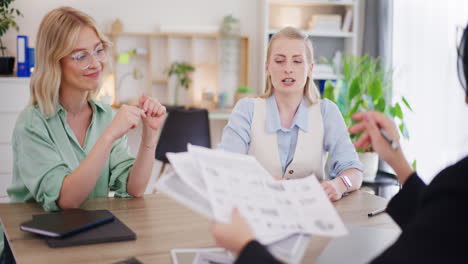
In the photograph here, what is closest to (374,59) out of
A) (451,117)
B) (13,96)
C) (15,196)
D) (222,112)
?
(451,117)

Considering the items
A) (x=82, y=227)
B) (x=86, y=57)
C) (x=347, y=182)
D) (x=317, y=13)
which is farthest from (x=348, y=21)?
(x=82, y=227)

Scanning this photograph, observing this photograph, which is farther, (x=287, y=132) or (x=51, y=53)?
Answer: (x=287, y=132)

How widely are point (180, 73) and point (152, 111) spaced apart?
127 inches

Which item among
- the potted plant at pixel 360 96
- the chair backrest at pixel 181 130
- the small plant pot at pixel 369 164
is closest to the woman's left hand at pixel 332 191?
the small plant pot at pixel 369 164

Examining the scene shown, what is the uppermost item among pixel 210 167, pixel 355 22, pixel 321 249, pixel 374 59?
pixel 355 22

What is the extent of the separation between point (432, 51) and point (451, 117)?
0.55 m

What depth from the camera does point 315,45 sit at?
503 cm

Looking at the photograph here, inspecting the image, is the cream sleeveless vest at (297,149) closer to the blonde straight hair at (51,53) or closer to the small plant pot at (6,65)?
the blonde straight hair at (51,53)

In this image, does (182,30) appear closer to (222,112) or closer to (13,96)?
(222,112)

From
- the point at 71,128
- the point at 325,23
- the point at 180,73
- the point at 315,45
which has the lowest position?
the point at 71,128

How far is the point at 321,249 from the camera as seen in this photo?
1207 millimetres

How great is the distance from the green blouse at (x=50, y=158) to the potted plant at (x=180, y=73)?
3.00 meters

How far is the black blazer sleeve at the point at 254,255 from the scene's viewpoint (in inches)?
32.1

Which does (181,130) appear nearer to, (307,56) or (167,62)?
(167,62)
